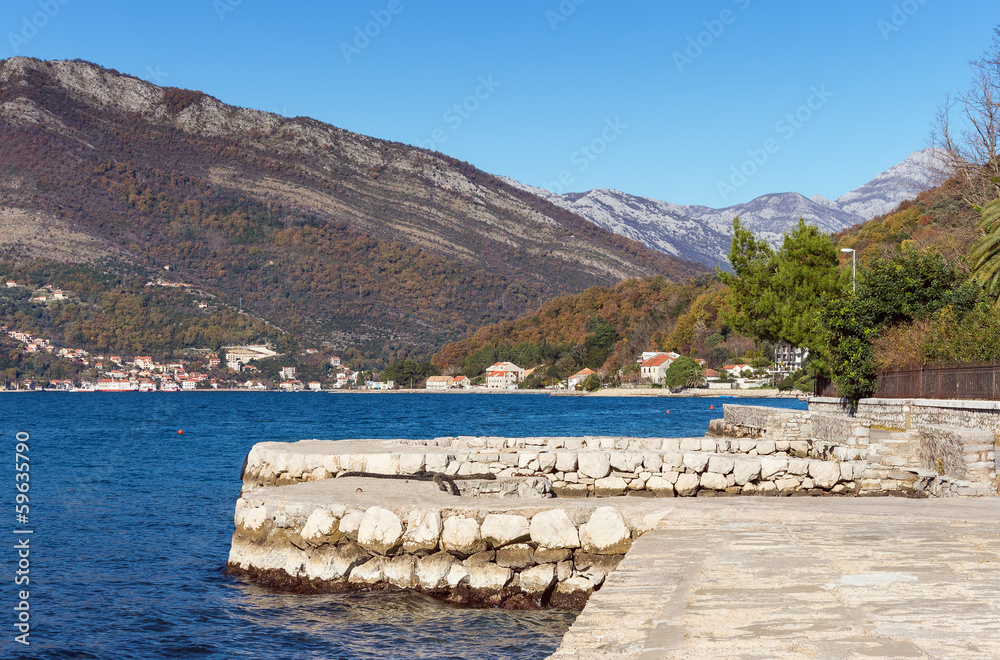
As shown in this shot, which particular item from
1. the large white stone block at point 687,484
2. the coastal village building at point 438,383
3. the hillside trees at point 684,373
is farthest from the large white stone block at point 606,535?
the coastal village building at point 438,383

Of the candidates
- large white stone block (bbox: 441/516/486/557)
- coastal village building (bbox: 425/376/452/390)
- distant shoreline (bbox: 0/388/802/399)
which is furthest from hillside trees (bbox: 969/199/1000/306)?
coastal village building (bbox: 425/376/452/390)

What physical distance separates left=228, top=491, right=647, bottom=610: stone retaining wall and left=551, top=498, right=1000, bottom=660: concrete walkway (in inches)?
38.7

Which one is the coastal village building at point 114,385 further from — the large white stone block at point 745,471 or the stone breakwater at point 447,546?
the stone breakwater at point 447,546

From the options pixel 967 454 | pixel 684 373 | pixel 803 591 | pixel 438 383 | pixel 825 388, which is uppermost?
pixel 684 373

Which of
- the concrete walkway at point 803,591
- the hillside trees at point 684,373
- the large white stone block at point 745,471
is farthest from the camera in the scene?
the hillside trees at point 684,373

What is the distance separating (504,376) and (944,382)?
14517cm

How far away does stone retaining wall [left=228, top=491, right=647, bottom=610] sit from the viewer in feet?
31.4

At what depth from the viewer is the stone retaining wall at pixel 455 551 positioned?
A: 377 inches

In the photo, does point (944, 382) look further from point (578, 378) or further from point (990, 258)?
point (578, 378)

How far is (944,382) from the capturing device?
68.3 ft

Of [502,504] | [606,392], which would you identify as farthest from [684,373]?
[502,504]

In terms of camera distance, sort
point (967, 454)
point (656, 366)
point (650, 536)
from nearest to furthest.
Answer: point (650, 536), point (967, 454), point (656, 366)

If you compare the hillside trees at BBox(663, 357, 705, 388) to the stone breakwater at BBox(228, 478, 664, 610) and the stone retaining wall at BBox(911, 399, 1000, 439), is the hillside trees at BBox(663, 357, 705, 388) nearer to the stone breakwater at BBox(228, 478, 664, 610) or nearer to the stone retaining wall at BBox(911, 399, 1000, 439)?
the stone retaining wall at BBox(911, 399, 1000, 439)

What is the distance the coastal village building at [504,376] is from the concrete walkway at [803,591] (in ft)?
506
